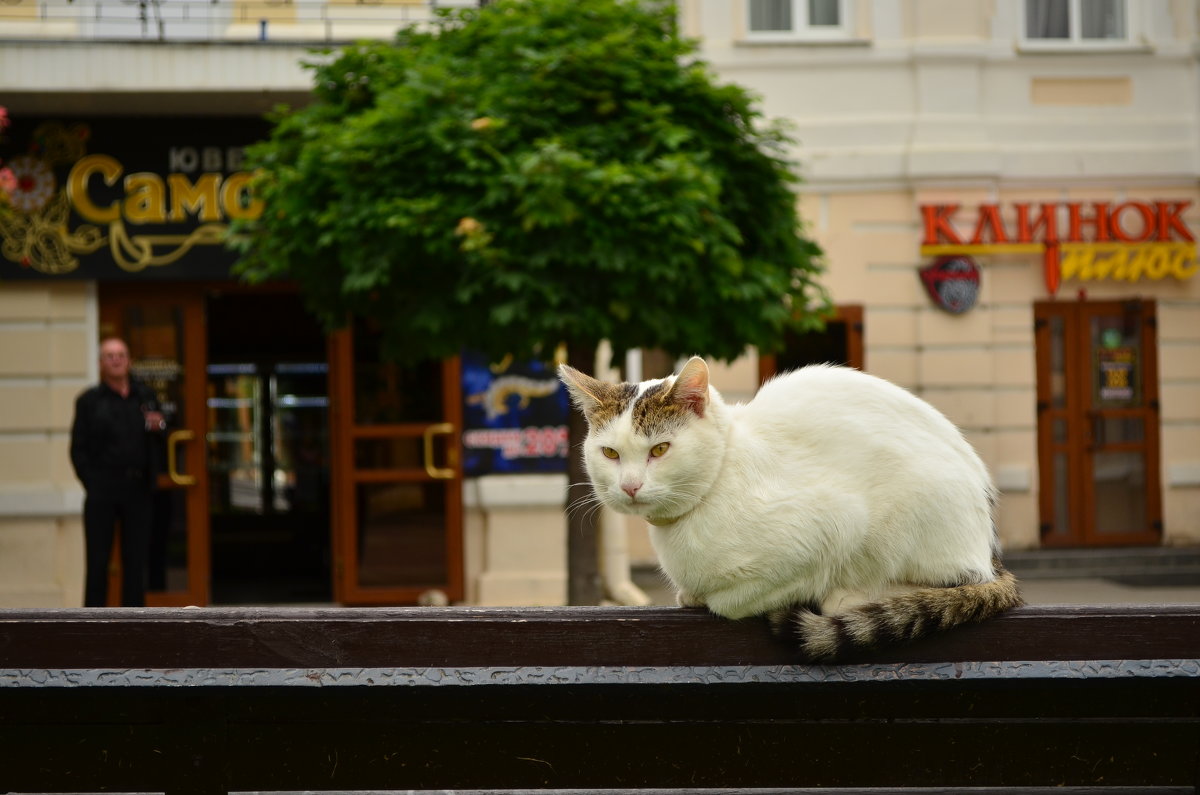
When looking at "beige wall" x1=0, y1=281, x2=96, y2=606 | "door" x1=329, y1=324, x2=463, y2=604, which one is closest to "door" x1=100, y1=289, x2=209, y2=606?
"beige wall" x1=0, y1=281, x2=96, y2=606

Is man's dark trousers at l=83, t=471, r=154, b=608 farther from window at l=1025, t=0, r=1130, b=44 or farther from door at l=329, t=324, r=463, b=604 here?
window at l=1025, t=0, r=1130, b=44

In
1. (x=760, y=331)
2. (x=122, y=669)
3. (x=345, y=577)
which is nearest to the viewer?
(x=122, y=669)

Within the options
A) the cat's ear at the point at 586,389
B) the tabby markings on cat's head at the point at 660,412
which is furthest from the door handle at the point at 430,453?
the tabby markings on cat's head at the point at 660,412

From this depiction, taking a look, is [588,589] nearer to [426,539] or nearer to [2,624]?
[426,539]

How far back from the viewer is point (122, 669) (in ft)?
6.59

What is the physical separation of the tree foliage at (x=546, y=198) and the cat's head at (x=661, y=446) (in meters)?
3.80

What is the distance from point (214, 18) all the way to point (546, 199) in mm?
4740

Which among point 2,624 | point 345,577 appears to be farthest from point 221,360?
point 2,624

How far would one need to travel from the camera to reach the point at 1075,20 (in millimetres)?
12078

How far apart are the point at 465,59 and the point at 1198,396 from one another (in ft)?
25.7

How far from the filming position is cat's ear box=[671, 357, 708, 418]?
218cm

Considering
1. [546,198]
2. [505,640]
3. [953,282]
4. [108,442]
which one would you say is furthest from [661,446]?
[953,282]

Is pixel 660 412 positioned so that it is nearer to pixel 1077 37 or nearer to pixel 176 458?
pixel 176 458

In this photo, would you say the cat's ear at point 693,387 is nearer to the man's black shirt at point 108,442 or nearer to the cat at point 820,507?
the cat at point 820,507
